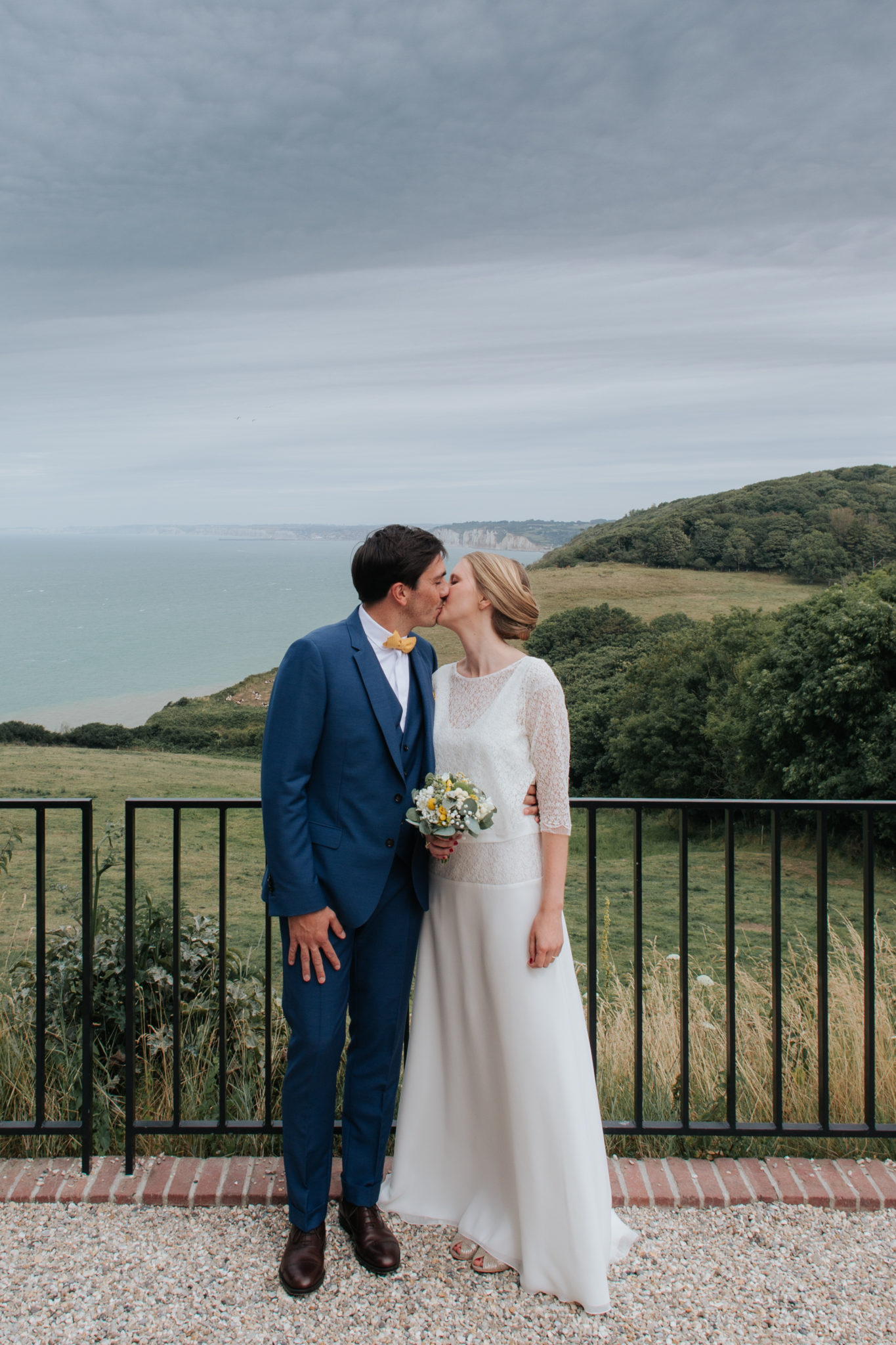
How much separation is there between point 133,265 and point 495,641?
22.5 meters

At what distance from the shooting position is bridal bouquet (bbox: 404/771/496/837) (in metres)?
1.91

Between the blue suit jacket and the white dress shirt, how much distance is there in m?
0.03

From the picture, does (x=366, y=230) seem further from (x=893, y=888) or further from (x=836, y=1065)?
(x=893, y=888)

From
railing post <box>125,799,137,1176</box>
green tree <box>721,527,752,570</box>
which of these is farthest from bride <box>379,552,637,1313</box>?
green tree <box>721,527,752,570</box>

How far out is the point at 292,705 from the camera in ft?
6.51

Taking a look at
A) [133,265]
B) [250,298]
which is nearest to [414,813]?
[133,265]

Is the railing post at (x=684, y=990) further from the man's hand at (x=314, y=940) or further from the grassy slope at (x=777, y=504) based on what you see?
the grassy slope at (x=777, y=504)

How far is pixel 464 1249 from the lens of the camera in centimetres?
219

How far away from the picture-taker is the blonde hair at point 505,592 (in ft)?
7.02

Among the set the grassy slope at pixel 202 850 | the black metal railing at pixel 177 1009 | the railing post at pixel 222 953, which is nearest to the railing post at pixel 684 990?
the black metal railing at pixel 177 1009

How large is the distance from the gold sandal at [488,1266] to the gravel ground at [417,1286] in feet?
0.05

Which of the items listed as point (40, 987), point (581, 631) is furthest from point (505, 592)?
point (581, 631)

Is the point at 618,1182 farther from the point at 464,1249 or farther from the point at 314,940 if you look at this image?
the point at 314,940

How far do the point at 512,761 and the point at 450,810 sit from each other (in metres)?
0.26
